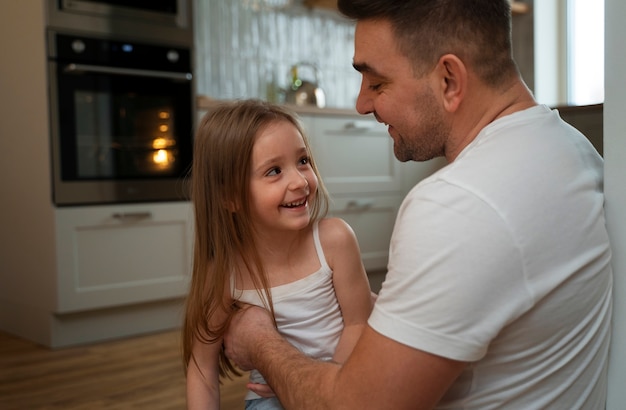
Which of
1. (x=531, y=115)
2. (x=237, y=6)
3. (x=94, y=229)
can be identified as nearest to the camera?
(x=531, y=115)

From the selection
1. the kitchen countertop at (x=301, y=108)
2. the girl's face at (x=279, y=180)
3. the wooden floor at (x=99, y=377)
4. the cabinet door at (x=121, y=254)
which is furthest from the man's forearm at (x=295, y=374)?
the kitchen countertop at (x=301, y=108)

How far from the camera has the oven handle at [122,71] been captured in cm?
287

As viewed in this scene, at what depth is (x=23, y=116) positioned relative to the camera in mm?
2994

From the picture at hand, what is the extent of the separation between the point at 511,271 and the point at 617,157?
271 millimetres

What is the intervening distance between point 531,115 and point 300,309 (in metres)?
0.64

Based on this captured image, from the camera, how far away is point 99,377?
246 centimetres

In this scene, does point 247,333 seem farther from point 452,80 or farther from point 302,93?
point 302,93

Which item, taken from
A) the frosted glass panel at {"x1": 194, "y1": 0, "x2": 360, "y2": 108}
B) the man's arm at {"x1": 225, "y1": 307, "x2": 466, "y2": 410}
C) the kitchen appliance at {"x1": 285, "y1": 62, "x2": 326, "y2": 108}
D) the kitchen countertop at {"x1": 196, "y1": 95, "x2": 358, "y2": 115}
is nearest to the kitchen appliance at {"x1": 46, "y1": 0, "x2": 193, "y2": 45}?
the kitchen countertop at {"x1": 196, "y1": 95, "x2": 358, "y2": 115}

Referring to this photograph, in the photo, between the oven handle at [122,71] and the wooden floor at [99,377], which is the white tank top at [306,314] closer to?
the wooden floor at [99,377]

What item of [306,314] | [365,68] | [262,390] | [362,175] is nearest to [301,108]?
[362,175]

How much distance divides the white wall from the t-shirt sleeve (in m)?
0.21

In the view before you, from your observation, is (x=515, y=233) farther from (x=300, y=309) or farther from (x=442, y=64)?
(x=300, y=309)

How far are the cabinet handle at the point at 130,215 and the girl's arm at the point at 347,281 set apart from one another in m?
1.79

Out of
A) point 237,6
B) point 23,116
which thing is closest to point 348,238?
point 23,116
